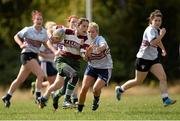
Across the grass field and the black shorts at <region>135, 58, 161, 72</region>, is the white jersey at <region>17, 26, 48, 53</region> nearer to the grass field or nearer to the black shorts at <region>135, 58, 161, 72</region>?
the grass field

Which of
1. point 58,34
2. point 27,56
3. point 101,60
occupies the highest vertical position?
point 58,34

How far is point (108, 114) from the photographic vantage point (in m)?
15.7

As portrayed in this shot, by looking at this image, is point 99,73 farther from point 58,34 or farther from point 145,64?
point 145,64

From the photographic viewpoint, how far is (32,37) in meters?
18.2

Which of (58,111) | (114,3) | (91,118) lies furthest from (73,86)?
(114,3)

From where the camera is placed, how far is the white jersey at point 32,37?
18.2 meters

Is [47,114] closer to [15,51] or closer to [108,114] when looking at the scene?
[108,114]

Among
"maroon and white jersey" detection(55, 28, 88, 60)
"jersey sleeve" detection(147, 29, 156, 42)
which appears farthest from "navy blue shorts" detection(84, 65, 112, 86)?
"jersey sleeve" detection(147, 29, 156, 42)

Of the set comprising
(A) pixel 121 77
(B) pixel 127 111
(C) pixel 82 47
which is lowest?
(A) pixel 121 77

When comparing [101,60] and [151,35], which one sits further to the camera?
[151,35]

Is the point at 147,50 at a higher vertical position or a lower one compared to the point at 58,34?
lower

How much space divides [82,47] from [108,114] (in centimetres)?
145

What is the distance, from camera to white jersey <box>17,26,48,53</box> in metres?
18.2

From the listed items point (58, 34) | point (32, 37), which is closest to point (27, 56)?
point (32, 37)
